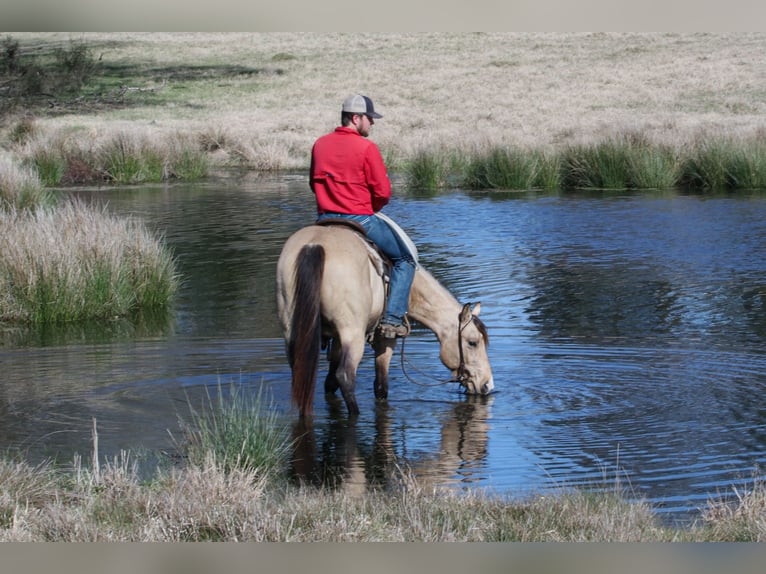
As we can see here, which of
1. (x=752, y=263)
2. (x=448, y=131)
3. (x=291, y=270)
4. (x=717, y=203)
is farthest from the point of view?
(x=448, y=131)

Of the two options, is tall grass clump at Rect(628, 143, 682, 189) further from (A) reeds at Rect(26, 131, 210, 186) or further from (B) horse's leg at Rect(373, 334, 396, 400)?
(B) horse's leg at Rect(373, 334, 396, 400)

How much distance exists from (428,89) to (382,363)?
152ft

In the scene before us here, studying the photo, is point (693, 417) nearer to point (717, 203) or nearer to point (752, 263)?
point (752, 263)

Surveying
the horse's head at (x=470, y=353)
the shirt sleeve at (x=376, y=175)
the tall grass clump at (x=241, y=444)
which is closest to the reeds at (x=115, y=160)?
the horse's head at (x=470, y=353)

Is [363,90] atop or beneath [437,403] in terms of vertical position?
atop

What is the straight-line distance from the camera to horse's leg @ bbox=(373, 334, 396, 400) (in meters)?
8.43

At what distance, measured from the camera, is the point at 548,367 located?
9.48 metres

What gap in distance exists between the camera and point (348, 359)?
758 centimetres

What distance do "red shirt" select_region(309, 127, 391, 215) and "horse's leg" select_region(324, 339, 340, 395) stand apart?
99cm

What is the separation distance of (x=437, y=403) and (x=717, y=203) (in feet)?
47.1

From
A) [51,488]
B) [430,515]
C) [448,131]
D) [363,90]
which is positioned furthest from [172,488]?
[363,90]

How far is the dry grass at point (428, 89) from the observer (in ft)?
113

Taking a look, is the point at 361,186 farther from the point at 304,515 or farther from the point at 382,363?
the point at 304,515

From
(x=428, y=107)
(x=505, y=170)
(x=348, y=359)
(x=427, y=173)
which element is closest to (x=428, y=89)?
(x=428, y=107)
